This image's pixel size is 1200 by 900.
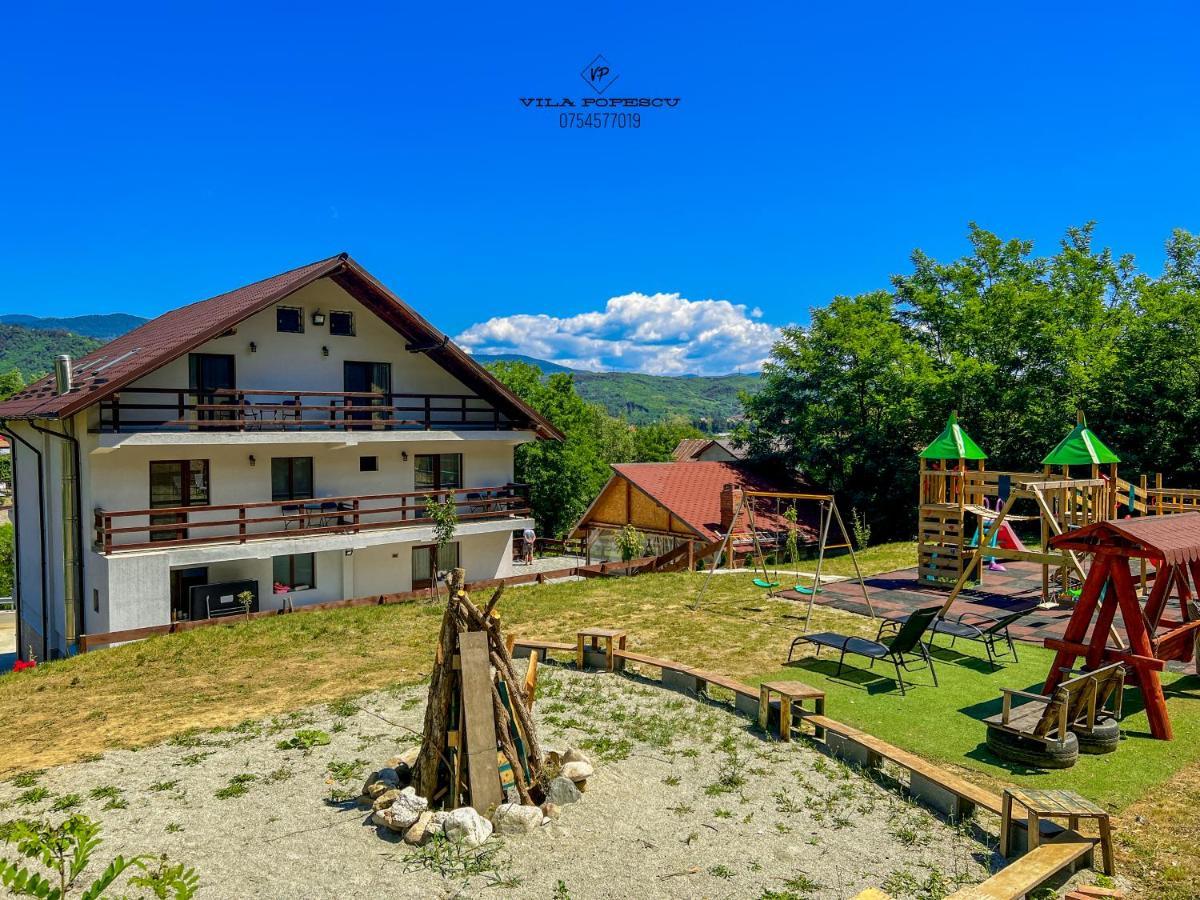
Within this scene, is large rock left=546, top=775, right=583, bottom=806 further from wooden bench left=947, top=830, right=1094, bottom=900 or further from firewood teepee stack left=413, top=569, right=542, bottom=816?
wooden bench left=947, top=830, right=1094, bottom=900

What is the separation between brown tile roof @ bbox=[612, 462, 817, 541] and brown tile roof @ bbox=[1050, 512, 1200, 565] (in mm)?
17270

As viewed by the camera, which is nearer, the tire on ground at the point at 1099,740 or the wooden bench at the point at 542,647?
the tire on ground at the point at 1099,740

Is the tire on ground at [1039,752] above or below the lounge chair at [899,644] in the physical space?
below

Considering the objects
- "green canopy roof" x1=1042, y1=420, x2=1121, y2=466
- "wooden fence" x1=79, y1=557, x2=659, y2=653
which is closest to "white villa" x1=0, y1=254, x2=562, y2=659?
"wooden fence" x1=79, y1=557, x2=659, y2=653

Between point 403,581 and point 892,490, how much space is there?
19.2 meters

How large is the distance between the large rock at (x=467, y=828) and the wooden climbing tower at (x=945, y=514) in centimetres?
1459

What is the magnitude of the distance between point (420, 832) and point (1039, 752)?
657 cm

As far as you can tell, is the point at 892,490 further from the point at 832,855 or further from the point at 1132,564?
the point at 832,855

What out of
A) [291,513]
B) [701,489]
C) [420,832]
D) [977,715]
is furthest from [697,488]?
[420,832]

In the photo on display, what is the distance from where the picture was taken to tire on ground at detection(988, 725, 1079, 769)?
8.88m

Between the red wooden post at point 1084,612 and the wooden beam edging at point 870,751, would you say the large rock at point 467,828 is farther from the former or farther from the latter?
the red wooden post at point 1084,612

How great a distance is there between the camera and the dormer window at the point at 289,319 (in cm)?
1995

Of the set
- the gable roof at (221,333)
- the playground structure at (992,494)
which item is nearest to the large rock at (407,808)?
the gable roof at (221,333)

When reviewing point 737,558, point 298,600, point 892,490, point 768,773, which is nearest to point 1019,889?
point 768,773
